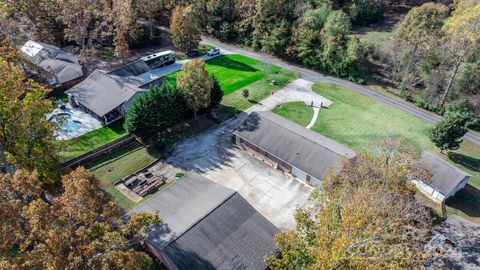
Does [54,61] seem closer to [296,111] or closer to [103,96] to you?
[103,96]

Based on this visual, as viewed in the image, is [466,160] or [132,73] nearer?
[466,160]

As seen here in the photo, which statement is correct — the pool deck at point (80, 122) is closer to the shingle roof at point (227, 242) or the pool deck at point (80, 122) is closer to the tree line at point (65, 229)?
the tree line at point (65, 229)

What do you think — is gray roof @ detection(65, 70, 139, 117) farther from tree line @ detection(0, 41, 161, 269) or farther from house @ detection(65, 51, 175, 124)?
tree line @ detection(0, 41, 161, 269)

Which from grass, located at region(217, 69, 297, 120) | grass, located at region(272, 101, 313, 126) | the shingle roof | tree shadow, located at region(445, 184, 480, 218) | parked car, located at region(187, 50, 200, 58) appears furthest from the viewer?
parked car, located at region(187, 50, 200, 58)

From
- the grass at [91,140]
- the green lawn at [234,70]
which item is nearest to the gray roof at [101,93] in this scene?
the grass at [91,140]

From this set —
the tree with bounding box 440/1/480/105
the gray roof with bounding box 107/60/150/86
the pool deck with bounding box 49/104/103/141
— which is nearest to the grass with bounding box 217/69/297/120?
the gray roof with bounding box 107/60/150/86

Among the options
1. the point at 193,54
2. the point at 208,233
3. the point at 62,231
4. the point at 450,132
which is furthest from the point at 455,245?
the point at 193,54

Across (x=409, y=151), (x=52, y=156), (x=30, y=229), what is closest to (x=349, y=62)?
(x=409, y=151)
